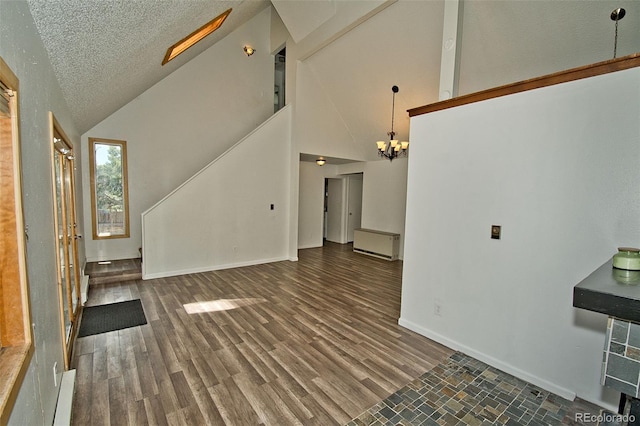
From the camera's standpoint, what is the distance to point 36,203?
1.63m

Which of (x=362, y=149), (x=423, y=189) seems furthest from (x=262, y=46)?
(x=423, y=189)

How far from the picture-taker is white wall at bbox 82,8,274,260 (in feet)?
19.2

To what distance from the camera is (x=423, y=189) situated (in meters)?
3.18

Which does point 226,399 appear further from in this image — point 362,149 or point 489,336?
point 362,149

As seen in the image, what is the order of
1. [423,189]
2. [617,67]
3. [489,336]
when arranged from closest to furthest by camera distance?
[617,67] < [489,336] < [423,189]

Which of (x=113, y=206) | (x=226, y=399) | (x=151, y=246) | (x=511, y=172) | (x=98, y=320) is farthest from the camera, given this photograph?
(x=113, y=206)

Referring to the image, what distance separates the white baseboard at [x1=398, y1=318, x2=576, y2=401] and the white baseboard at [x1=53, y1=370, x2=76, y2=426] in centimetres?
306

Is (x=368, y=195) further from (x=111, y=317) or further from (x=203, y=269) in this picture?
(x=111, y=317)

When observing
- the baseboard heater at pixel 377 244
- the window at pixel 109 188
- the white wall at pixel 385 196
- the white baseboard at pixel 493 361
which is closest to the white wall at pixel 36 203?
the white baseboard at pixel 493 361

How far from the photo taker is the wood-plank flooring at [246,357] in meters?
2.04

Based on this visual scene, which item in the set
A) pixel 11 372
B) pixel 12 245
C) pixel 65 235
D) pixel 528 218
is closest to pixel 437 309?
pixel 528 218

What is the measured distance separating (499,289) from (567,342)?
573 millimetres

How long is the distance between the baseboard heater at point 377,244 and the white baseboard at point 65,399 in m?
5.93

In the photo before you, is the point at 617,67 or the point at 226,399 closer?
the point at 617,67
